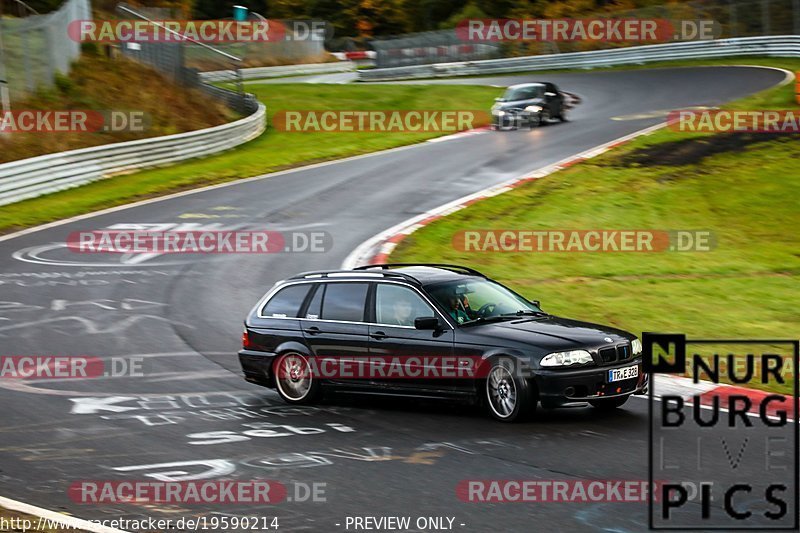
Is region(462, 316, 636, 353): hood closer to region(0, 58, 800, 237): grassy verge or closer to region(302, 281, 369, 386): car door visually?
region(302, 281, 369, 386): car door

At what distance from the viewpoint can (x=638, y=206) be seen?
23500 mm

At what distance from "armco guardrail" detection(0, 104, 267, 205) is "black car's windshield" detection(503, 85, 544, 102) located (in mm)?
9192

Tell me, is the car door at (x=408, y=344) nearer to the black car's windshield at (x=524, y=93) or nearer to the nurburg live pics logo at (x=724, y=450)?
the nurburg live pics logo at (x=724, y=450)

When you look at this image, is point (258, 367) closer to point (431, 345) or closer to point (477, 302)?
point (431, 345)

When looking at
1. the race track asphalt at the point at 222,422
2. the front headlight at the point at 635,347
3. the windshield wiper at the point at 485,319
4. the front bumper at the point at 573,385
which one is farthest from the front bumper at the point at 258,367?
the front headlight at the point at 635,347

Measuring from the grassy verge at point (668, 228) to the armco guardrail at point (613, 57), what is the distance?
2299 centimetres

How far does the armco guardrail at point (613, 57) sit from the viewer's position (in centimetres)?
5091

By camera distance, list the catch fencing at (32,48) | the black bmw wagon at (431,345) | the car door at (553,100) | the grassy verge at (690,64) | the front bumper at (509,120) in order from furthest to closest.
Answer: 1. the grassy verge at (690,64)
2. the front bumper at (509,120)
3. the car door at (553,100)
4. the catch fencing at (32,48)
5. the black bmw wagon at (431,345)

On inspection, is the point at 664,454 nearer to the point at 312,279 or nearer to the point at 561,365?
the point at 561,365

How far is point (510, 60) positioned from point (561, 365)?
4926cm

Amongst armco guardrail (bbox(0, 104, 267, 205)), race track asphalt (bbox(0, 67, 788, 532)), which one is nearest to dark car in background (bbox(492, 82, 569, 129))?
armco guardrail (bbox(0, 104, 267, 205))

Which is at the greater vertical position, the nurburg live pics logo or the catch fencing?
the catch fencing

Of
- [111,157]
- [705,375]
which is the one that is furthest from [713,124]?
[705,375]

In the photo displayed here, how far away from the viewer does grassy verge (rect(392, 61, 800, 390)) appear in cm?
1585
